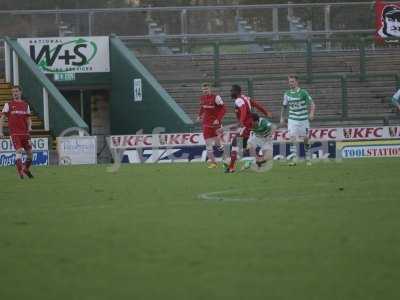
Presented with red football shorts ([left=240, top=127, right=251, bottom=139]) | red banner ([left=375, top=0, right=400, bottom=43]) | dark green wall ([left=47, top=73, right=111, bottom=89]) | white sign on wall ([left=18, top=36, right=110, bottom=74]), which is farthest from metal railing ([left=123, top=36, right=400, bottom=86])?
red football shorts ([left=240, top=127, right=251, bottom=139])

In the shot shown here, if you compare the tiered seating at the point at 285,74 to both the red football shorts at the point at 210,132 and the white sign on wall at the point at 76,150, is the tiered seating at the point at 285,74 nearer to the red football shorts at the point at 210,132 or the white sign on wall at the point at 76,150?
the white sign on wall at the point at 76,150

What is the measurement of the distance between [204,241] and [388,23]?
29673mm

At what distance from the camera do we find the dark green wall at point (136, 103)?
3528cm

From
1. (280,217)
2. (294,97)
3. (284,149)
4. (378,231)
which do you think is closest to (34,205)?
(280,217)

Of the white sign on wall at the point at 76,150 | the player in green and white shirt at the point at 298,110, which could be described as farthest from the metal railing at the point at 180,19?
the player in green and white shirt at the point at 298,110

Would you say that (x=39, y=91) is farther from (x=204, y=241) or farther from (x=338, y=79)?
(x=204, y=241)

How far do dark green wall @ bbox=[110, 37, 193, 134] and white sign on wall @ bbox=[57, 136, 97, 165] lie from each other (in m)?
3.21

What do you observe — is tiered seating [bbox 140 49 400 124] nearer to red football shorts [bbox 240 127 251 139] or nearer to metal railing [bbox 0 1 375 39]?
metal railing [bbox 0 1 375 39]

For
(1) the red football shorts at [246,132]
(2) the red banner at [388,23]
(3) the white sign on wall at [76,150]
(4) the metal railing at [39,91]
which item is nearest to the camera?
(1) the red football shorts at [246,132]

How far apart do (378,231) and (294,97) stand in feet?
49.3

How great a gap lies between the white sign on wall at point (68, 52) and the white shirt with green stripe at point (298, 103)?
12736 mm

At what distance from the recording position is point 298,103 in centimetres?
2655

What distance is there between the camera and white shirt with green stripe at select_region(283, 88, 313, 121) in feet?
86.7

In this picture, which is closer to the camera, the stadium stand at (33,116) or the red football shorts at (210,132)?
the red football shorts at (210,132)
